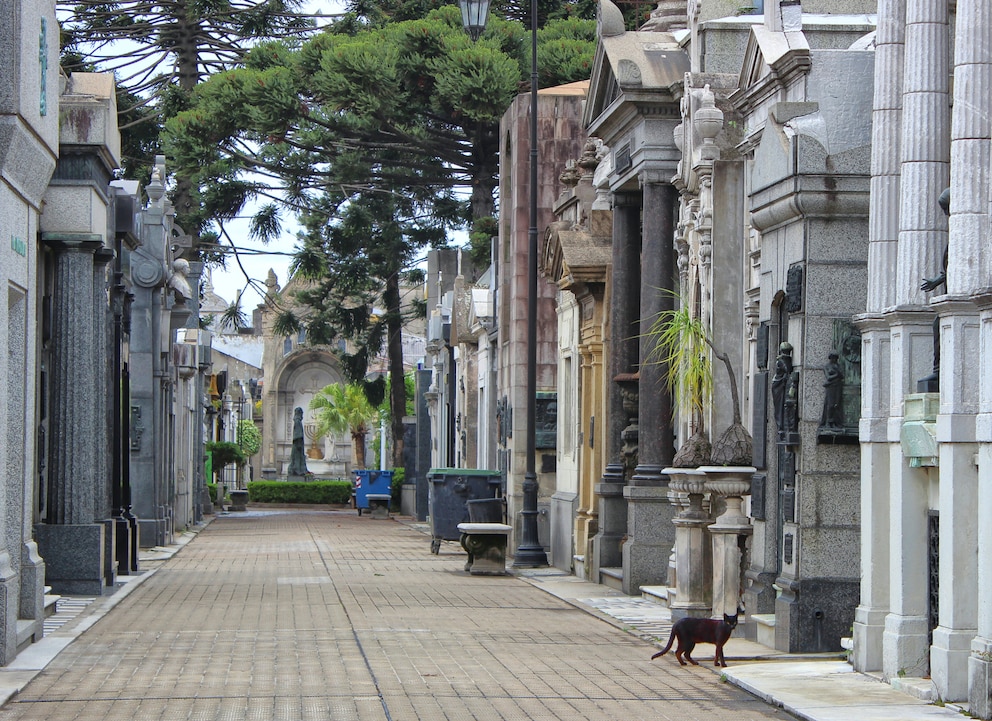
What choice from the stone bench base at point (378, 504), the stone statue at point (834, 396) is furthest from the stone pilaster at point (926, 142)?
the stone bench base at point (378, 504)

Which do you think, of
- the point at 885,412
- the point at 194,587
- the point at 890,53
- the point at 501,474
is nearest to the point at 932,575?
the point at 885,412

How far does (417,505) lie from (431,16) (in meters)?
13.2

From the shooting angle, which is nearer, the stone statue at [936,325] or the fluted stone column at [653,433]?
the stone statue at [936,325]

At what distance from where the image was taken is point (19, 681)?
40.5ft

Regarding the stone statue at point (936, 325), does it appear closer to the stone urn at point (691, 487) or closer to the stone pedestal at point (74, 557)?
the stone urn at point (691, 487)

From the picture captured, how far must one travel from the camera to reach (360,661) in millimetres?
13555

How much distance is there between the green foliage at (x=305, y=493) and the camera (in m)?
59.8

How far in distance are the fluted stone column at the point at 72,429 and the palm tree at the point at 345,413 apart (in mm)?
66790

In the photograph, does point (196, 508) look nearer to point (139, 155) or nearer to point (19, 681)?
point (139, 155)

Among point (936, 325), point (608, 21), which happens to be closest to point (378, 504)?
point (608, 21)

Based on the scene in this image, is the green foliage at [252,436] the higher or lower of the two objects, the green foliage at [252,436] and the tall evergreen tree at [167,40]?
the lower

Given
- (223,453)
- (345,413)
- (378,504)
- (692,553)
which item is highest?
(692,553)

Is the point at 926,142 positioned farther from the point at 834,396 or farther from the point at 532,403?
the point at 532,403

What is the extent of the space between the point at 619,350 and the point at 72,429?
701 cm
